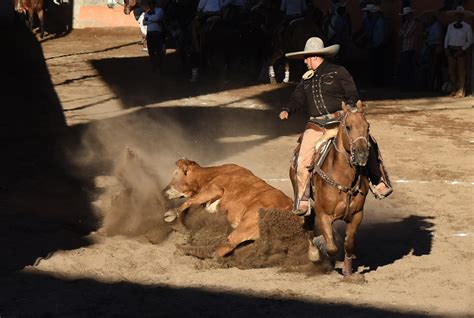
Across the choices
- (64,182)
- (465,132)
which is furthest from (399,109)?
(64,182)

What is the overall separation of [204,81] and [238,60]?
4.81 feet

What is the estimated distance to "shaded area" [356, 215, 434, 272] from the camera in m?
11.4

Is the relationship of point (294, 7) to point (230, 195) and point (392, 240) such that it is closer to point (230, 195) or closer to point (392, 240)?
point (392, 240)

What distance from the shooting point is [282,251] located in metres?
10.9

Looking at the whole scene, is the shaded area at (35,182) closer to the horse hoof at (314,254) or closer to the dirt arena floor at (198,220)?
the dirt arena floor at (198,220)

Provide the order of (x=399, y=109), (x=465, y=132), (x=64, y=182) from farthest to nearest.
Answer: (x=399, y=109), (x=465, y=132), (x=64, y=182)

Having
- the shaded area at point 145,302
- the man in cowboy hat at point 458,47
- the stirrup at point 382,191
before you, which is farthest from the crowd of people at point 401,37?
the shaded area at point 145,302

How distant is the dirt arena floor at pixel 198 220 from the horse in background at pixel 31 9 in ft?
26.8

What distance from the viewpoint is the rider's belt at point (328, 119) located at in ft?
34.4

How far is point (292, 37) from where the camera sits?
2628 centimetres

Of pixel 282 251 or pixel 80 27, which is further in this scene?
pixel 80 27

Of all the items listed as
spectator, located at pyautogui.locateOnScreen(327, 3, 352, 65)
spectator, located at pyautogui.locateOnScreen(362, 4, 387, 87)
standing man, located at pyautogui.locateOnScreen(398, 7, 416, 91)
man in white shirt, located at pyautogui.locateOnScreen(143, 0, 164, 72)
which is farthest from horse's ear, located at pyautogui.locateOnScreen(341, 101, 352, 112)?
man in white shirt, located at pyautogui.locateOnScreen(143, 0, 164, 72)

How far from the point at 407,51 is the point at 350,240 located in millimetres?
16318

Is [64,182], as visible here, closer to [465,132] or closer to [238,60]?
[465,132]
